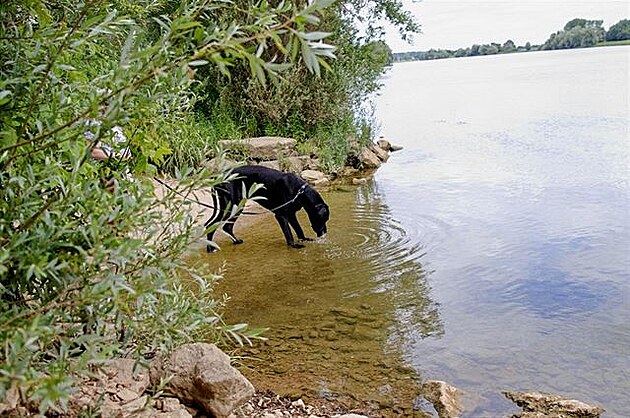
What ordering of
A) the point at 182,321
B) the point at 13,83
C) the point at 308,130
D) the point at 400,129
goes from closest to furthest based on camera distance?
the point at 13,83
the point at 182,321
the point at 308,130
the point at 400,129

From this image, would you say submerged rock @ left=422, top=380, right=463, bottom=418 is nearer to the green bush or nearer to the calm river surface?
the calm river surface

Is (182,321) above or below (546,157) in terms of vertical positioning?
above

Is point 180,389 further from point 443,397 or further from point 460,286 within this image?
point 460,286

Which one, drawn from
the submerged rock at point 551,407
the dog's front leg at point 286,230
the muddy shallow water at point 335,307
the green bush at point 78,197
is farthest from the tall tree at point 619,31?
the green bush at point 78,197

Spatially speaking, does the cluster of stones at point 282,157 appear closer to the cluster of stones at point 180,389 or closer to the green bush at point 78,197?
the cluster of stones at point 180,389

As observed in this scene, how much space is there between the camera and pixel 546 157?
13.1 metres

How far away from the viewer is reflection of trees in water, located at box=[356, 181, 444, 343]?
5.09 metres

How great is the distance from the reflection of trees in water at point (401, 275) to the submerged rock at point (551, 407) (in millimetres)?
1138

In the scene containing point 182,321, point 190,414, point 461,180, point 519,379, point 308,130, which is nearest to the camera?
point 182,321

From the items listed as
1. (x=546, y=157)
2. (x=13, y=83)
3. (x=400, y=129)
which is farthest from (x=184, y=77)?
(x=400, y=129)

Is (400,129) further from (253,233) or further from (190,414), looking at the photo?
(190,414)

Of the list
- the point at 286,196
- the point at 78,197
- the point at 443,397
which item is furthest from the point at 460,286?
the point at 78,197

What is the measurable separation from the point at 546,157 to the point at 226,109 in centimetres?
680

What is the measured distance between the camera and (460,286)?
19.7ft
